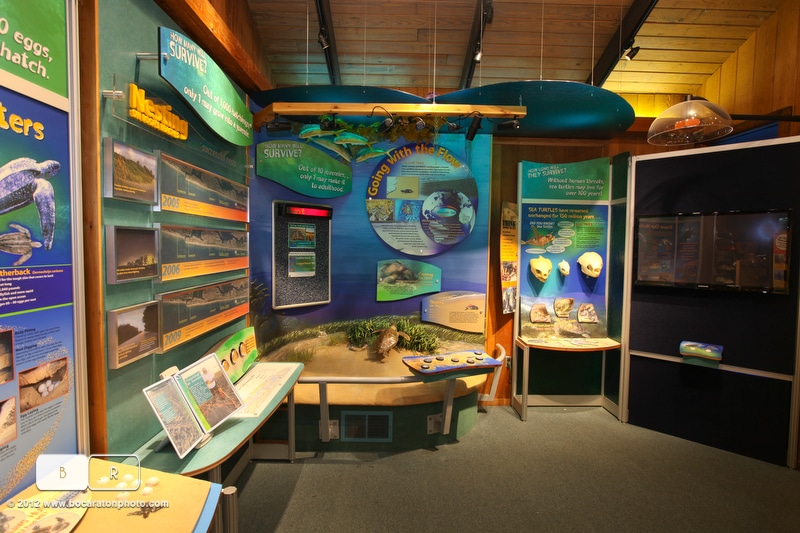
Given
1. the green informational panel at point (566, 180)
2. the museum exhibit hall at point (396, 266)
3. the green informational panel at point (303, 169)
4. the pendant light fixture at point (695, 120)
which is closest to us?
the museum exhibit hall at point (396, 266)

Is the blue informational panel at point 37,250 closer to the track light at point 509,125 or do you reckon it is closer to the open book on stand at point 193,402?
the open book on stand at point 193,402

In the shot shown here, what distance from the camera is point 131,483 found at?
4.03 ft

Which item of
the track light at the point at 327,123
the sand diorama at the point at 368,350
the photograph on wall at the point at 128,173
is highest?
the track light at the point at 327,123

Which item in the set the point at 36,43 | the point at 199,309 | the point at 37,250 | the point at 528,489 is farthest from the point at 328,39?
the point at 528,489

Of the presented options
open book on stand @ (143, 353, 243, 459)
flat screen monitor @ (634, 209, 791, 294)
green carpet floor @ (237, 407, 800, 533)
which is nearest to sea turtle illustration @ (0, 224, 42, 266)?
open book on stand @ (143, 353, 243, 459)

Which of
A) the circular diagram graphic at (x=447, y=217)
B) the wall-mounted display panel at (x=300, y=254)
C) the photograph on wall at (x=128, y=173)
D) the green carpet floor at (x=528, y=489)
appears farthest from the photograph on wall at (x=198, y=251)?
the circular diagram graphic at (x=447, y=217)

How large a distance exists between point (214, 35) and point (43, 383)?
6.79ft

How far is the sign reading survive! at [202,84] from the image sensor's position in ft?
5.41

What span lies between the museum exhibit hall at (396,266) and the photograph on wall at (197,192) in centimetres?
2

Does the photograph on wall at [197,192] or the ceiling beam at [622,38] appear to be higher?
the ceiling beam at [622,38]

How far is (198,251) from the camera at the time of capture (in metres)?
2.13

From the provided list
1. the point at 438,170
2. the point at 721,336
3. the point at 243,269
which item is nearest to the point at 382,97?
the point at 438,170

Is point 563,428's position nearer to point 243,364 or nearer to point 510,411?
point 510,411

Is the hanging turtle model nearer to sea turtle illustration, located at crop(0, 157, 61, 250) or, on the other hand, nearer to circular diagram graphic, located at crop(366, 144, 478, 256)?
circular diagram graphic, located at crop(366, 144, 478, 256)
